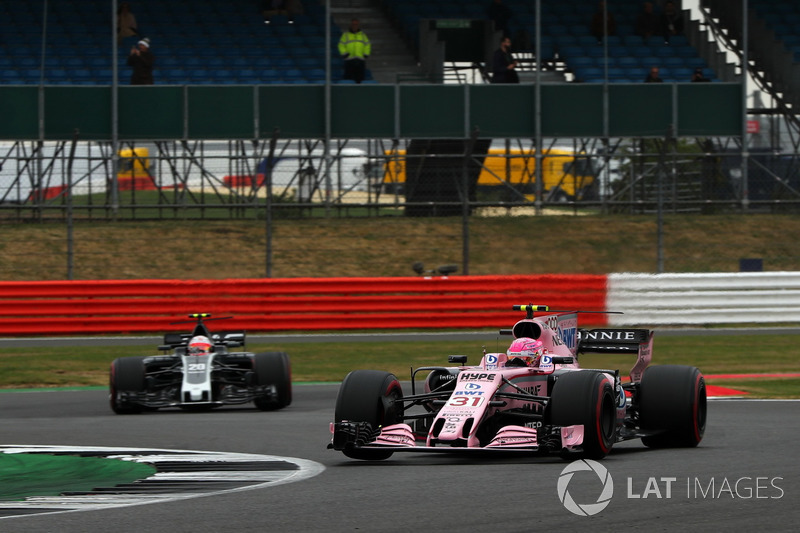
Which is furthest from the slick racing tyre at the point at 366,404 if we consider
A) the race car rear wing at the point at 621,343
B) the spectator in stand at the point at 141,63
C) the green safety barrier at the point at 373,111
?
the spectator in stand at the point at 141,63

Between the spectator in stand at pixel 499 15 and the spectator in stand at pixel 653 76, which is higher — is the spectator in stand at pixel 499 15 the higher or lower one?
the higher one

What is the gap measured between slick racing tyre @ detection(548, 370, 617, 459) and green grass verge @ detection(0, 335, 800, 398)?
6194mm

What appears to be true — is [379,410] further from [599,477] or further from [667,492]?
[667,492]

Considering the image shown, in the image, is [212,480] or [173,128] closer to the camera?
[212,480]

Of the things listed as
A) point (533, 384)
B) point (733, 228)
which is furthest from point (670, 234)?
point (533, 384)

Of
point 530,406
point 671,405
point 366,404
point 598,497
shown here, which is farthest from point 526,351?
point 598,497

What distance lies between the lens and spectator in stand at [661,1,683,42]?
3050 cm

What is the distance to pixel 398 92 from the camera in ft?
90.4

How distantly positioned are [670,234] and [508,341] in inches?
174

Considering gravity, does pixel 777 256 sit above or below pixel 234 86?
below

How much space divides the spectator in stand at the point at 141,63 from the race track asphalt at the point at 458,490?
16.5m

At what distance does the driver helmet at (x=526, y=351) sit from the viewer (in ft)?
33.1

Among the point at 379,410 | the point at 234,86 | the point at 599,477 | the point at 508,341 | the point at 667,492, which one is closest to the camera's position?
the point at 667,492

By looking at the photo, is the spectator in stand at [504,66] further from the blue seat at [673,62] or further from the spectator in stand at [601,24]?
the blue seat at [673,62]
